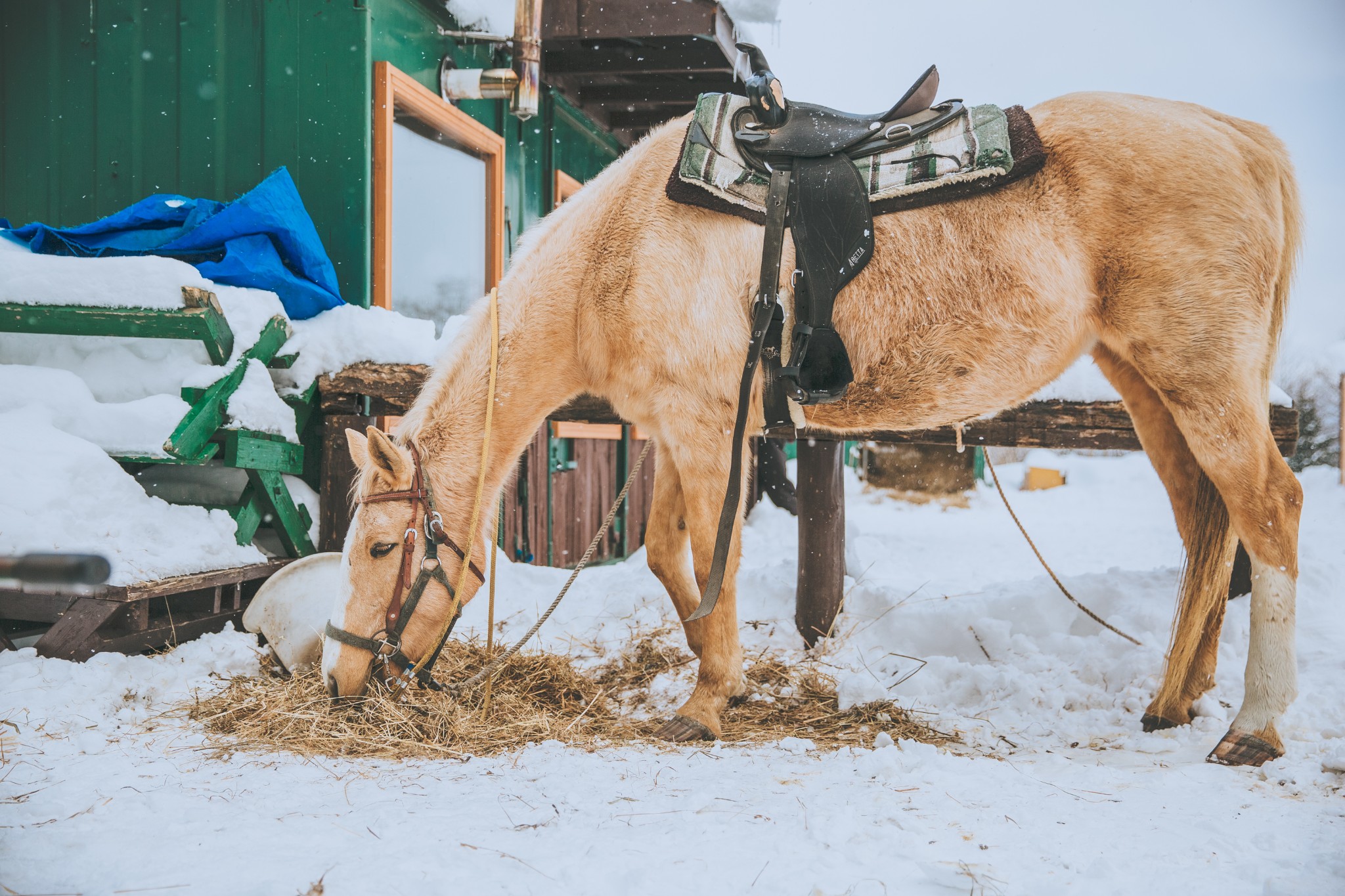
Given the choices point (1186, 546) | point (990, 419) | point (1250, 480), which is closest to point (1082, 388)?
point (990, 419)

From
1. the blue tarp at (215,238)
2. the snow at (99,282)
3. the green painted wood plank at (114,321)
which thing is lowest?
the green painted wood plank at (114,321)

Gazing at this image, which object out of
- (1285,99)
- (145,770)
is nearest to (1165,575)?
(1285,99)

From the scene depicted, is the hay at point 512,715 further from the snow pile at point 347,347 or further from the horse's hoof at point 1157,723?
the snow pile at point 347,347

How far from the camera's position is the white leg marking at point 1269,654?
8.28ft

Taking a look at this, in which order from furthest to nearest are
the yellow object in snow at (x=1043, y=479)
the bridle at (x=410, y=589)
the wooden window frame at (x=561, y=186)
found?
the yellow object in snow at (x=1043, y=479) < the wooden window frame at (x=561, y=186) < the bridle at (x=410, y=589)

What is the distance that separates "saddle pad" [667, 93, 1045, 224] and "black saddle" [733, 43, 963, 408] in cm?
5

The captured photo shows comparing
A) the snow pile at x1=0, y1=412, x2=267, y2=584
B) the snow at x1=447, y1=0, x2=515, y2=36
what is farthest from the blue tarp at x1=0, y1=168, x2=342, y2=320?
the snow at x1=447, y1=0, x2=515, y2=36

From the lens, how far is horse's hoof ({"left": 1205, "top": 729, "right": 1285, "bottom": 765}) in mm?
2424

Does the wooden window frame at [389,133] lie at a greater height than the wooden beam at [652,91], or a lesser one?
lesser

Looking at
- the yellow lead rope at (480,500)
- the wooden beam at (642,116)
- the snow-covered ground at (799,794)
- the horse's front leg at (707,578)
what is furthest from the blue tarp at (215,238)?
the wooden beam at (642,116)

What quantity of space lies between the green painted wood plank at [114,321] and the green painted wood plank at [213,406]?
0.18m

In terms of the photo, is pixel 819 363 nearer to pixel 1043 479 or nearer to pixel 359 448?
pixel 359 448

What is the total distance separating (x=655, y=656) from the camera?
372cm

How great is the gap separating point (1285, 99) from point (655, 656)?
4781 millimetres
